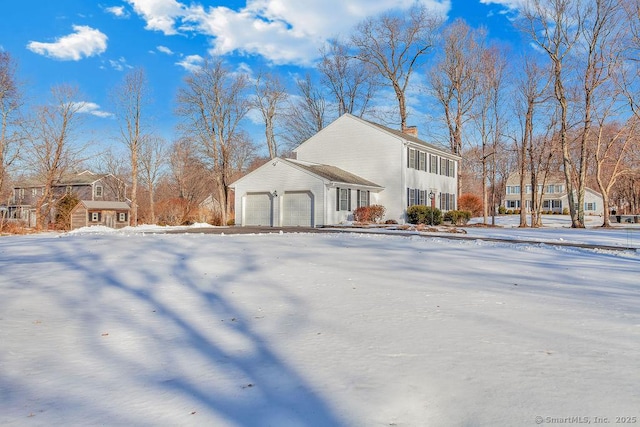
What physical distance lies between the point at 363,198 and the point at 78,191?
115 feet

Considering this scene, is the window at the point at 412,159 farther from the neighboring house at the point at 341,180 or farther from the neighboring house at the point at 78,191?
the neighboring house at the point at 78,191

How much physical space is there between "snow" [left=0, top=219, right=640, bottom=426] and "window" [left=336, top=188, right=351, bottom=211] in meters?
16.0

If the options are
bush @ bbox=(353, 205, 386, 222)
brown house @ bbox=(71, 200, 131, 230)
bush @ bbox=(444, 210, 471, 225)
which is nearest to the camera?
bush @ bbox=(353, 205, 386, 222)

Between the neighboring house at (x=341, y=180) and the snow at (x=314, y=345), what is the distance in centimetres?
1597

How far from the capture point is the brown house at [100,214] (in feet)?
142

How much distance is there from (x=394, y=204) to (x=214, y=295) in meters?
21.1

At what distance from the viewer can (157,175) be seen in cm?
4769

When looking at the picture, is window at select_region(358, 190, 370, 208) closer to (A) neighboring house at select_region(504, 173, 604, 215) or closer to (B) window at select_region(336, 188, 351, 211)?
(B) window at select_region(336, 188, 351, 211)

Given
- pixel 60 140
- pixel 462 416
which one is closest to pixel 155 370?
pixel 462 416

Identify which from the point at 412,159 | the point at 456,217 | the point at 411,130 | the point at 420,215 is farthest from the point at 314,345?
the point at 411,130

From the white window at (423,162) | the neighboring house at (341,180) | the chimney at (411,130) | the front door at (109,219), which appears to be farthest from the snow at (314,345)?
the front door at (109,219)

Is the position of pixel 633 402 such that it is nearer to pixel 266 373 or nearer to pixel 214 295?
pixel 266 373

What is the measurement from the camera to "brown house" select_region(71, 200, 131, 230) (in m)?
43.2

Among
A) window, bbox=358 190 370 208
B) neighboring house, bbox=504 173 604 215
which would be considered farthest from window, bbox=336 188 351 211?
neighboring house, bbox=504 173 604 215
